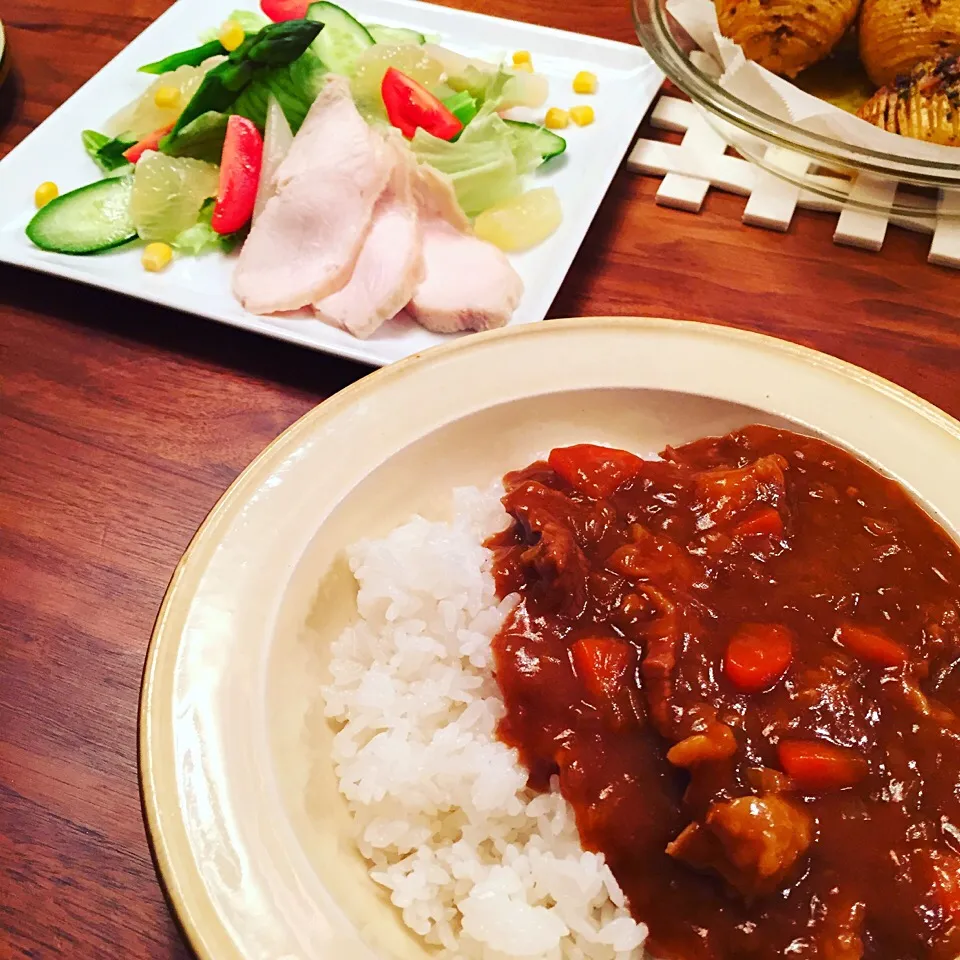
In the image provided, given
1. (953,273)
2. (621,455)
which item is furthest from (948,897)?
(953,273)

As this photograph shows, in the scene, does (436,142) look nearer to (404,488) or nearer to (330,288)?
(330,288)

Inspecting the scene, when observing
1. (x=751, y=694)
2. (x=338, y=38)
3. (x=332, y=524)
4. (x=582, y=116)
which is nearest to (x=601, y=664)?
(x=751, y=694)

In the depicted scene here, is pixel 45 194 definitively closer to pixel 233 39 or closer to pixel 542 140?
pixel 233 39

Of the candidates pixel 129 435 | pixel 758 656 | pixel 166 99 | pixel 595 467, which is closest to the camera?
pixel 758 656

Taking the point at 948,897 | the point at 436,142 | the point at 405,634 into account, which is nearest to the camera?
the point at 948,897

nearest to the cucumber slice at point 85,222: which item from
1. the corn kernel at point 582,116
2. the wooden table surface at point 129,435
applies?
the wooden table surface at point 129,435

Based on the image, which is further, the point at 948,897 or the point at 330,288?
the point at 330,288
